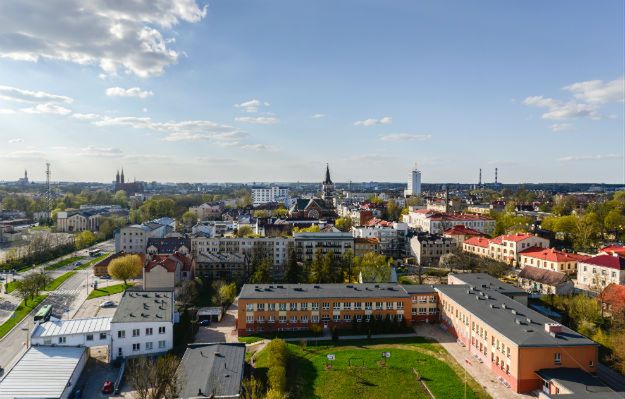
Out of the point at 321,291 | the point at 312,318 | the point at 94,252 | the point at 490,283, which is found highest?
the point at 490,283

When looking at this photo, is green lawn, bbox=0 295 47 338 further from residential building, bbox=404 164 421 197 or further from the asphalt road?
residential building, bbox=404 164 421 197

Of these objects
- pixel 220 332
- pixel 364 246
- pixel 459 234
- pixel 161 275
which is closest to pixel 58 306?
pixel 161 275

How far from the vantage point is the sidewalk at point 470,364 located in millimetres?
22906

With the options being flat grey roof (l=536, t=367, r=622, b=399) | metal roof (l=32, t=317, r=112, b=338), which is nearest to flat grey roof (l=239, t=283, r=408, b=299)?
metal roof (l=32, t=317, r=112, b=338)

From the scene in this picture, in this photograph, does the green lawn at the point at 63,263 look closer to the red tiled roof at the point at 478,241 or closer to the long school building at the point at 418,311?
the long school building at the point at 418,311

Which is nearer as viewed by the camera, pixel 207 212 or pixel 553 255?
pixel 553 255

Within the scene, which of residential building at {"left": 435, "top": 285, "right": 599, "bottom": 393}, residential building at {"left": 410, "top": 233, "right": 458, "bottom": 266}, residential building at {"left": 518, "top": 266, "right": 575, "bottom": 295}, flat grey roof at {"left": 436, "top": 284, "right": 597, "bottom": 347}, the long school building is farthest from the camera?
residential building at {"left": 410, "top": 233, "right": 458, "bottom": 266}

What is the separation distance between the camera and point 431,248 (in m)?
57.9

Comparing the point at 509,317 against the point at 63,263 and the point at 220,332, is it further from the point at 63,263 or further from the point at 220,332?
the point at 63,263

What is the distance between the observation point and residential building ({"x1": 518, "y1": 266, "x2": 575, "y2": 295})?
3991cm

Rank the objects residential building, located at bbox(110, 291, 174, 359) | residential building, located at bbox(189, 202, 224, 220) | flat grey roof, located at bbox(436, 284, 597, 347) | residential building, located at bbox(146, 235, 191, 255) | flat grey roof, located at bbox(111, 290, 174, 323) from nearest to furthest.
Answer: flat grey roof, located at bbox(436, 284, 597, 347) < residential building, located at bbox(110, 291, 174, 359) < flat grey roof, located at bbox(111, 290, 174, 323) < residential building, located at bbox(146, 235, 191, 255) < residential building, located at bbox(189, 202, 224, 220)

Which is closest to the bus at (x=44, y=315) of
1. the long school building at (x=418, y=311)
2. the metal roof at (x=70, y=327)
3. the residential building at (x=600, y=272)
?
the metal roof at (x=70, y=327)

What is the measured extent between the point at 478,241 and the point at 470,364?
119 ft

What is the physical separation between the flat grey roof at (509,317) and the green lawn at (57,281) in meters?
37.8
